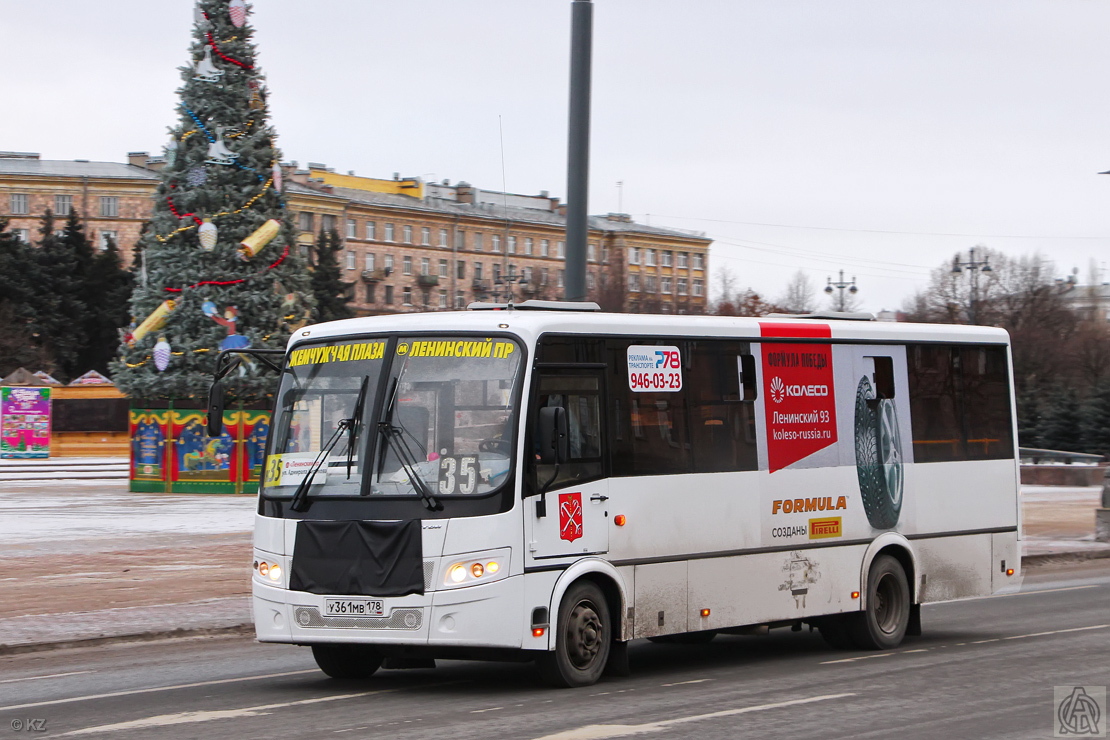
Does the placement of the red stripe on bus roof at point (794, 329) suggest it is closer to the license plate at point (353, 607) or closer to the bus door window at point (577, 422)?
the bus door window at point (577, 422)

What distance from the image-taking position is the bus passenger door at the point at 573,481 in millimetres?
10023

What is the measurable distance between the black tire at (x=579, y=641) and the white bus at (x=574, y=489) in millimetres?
17

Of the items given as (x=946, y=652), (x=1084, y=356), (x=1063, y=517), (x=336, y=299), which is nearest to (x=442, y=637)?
(x=946, y=652)

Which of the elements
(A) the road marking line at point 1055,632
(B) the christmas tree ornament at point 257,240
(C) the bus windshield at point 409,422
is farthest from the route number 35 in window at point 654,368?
(B) the christmas tree ornament at point 257,240

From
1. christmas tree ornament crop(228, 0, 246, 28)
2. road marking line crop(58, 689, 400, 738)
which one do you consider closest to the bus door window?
road marking line crop(58, 689, 400, 738)

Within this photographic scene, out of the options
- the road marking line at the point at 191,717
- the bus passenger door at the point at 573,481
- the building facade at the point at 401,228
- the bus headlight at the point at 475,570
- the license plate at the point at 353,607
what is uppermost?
the building facade at the point at 401,228

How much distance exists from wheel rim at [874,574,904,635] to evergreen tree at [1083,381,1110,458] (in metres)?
38.8

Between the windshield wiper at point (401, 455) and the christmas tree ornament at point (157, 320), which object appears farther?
the christmas tree ornament at point (157, 320)

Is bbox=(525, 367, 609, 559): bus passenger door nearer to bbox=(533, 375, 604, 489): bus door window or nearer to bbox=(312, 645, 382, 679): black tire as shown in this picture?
bbox=(533, 375, 604, 489): bus door window

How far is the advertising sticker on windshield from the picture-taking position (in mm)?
10266

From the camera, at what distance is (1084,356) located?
218ft

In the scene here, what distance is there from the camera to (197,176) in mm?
38469

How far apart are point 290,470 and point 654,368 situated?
275 cm

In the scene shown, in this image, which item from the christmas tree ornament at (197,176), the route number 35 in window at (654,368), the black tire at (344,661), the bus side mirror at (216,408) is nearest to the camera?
the bus side mirror at (216,408)
